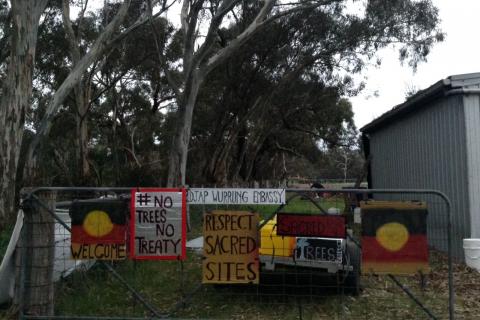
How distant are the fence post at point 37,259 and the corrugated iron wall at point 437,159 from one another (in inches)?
200

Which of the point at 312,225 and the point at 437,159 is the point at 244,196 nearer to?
the point at 312,225

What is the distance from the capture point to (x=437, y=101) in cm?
1184

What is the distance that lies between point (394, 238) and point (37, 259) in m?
3.88

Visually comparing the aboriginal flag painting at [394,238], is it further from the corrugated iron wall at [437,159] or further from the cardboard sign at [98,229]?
the cardboard sign at [98,229]

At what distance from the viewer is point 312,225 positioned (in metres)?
6.12

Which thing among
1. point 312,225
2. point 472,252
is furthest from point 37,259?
point 472,252

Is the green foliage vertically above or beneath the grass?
above

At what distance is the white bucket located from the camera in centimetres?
983

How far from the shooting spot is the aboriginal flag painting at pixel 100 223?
6.05 metres

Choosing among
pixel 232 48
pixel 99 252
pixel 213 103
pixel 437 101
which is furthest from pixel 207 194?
pixel 213 103

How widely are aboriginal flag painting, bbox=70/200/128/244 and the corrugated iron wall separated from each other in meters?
4.37

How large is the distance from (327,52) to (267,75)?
126 inches

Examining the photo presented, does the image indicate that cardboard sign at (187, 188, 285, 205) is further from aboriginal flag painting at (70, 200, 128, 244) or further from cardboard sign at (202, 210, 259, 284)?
aboriginal flag painting at (70, 200, 128, 244)

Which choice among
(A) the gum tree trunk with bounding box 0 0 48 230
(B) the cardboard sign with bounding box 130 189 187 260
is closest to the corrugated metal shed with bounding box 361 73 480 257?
(B) the cardboard sign with bounding box 130 189 187 260
